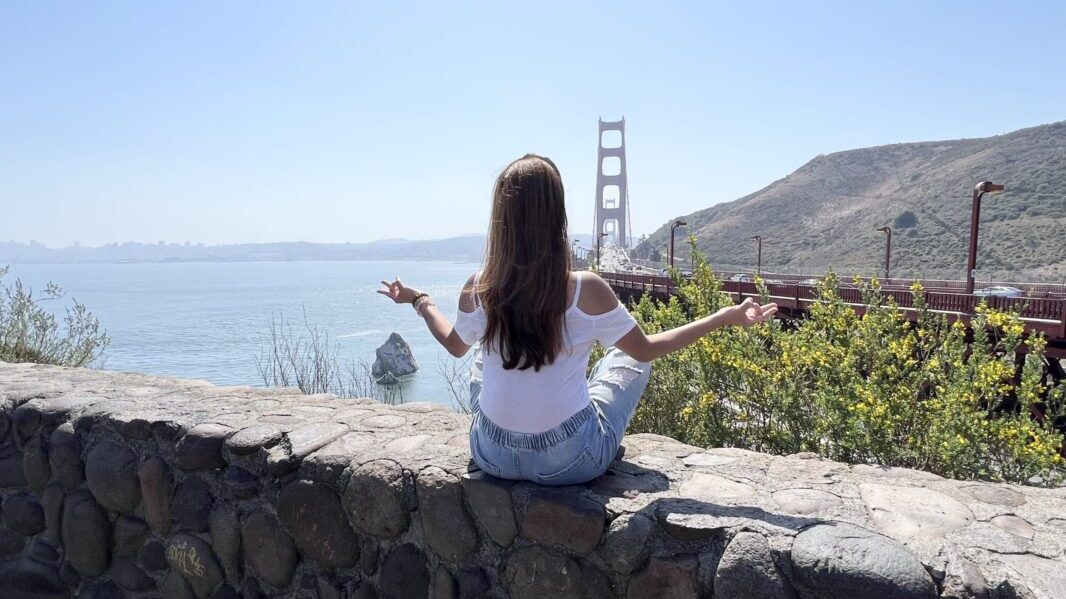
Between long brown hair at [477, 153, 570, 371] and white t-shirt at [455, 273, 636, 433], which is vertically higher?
long brown hair at [477, 153, 570, 371]

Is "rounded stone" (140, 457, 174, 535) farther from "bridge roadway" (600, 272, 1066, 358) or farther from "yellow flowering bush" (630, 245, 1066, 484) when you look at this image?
"bridge roadway" (600, 272, 1066, 358)

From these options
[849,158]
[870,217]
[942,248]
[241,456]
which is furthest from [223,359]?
[849,158]

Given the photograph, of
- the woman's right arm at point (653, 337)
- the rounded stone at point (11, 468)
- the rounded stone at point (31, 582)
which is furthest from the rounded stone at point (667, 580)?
the rounded stone at point (11, 468)

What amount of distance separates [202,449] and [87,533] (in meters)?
0.69

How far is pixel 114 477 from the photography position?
2594mm

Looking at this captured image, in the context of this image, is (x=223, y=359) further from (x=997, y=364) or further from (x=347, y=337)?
(x=997, y=364)

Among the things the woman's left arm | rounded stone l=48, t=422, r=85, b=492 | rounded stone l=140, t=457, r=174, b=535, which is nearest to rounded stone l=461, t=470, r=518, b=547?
the woman's left arm

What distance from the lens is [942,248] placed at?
4941 cm

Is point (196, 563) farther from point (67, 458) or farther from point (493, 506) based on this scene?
point (493, 506)

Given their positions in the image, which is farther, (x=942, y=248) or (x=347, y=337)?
(x=942, y=248)

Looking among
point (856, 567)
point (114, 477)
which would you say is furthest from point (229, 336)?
point (856, 567)

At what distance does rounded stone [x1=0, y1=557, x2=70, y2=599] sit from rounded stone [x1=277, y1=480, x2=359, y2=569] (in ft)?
4.04

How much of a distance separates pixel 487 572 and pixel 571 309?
2.60ft

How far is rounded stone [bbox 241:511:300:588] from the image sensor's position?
2.27m
